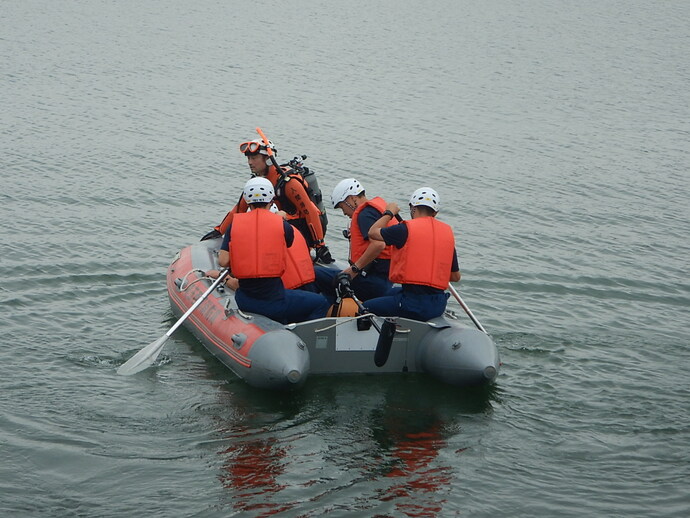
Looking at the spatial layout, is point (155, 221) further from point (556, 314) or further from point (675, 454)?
point (675, 454)

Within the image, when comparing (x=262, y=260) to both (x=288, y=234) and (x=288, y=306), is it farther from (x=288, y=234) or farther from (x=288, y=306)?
(x=288, y=306)

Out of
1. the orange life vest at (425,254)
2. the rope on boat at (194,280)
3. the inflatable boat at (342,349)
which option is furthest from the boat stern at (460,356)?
the rope on boat at (194,280)

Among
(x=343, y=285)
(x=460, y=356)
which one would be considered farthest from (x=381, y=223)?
(x=460, y=356)

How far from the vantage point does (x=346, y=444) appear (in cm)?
838

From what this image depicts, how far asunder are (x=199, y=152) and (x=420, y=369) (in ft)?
36.2

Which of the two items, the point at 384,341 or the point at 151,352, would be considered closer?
the point at 384,341

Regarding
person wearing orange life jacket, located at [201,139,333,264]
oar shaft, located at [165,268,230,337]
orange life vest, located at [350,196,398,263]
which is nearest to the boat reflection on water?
oar shaft, located at [165,268,230,337]

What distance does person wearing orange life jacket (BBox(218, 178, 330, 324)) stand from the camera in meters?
9.37

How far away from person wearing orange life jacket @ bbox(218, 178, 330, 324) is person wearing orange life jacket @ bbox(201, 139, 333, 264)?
1.54 meters

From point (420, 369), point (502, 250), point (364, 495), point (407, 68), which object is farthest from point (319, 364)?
point (407, 68)

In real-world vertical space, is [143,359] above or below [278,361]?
below

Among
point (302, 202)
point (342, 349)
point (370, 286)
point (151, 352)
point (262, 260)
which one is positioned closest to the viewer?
point (262, 260)

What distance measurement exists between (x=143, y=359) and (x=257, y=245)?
1.70m

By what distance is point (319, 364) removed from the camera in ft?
31.4
